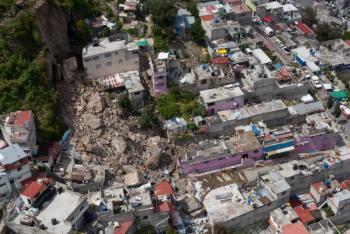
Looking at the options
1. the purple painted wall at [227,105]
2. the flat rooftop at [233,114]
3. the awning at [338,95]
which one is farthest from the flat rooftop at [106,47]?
the awning at [338,95]

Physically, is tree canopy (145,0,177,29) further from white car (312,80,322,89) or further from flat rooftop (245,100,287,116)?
white car (312,80,322,89)

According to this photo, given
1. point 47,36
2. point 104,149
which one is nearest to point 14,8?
point 47,36

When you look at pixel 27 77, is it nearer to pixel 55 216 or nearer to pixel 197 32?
pixel 55 216

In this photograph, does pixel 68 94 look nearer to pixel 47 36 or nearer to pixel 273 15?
pixel 47 36

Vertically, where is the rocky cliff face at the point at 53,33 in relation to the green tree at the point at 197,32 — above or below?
above

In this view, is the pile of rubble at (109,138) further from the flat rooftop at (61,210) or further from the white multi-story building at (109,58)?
the flat rooftop at (61,210)

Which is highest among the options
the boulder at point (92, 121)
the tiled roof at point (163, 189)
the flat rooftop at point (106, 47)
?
the flat rooftop at point (106, 47)

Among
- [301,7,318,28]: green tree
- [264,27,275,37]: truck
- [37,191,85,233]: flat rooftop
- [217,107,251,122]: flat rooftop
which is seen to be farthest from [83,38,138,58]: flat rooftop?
[301,7,318,28]: green tree

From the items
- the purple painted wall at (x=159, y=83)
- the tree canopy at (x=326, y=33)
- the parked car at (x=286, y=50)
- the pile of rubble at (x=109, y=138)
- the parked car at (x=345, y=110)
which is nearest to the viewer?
the pile of rubble at (x=109, y=138)
